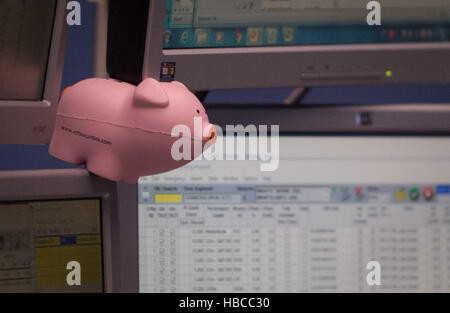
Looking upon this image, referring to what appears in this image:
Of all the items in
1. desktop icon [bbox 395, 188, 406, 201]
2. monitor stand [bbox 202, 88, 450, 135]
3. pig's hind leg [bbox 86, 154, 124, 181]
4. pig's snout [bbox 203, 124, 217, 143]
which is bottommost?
desktop icon [bbox 395, 188, 406, 201]

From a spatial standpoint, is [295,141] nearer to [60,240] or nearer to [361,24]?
[361,24]

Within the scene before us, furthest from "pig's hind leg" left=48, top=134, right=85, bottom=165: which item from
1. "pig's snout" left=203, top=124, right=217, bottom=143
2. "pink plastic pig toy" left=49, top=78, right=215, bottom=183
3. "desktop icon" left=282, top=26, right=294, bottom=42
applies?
"desktop icon" left=282, top=26, right=294, bottom=42

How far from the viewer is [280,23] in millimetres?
460

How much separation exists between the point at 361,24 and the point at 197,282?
285 mm

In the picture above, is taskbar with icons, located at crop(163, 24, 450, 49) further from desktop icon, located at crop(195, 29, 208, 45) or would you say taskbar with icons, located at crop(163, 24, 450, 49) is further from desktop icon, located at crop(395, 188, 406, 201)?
desktop icon, located at crop(395, 188, 406, 201)

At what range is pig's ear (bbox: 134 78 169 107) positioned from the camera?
35 cm

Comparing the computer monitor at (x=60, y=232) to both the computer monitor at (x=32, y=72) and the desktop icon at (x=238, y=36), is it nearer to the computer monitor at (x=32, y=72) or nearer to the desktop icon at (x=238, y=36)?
the computer monitor at (x=32, y=72)

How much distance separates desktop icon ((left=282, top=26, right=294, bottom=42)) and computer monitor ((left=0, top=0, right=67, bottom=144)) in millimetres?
192

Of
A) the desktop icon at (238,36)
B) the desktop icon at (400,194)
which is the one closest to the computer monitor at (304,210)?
the desktop icon at (400,194)

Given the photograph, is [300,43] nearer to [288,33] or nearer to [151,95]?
[288,33]

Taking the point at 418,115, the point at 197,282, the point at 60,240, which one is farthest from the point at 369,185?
the point at 60,240

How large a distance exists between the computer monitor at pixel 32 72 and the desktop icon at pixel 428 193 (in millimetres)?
337

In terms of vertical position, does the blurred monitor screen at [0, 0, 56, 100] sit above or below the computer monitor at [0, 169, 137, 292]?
above
